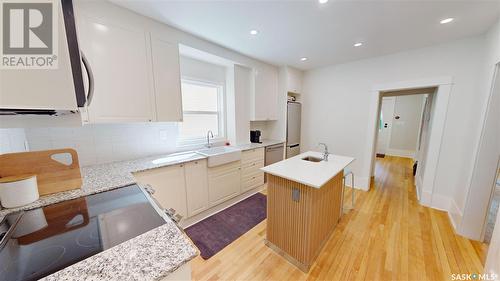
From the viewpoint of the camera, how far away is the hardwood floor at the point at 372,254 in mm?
1561

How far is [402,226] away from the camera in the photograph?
2.21 m

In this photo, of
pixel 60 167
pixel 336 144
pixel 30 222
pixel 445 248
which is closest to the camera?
pixel 30 222

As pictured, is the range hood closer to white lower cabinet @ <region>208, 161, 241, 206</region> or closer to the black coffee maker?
white lower cabinet @ <region>208, 161, 241, 206</region>

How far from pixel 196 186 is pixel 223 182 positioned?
459 millimetres

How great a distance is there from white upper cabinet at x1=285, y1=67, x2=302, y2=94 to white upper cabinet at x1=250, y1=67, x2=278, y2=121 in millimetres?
265

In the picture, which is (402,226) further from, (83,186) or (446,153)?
(83,186)

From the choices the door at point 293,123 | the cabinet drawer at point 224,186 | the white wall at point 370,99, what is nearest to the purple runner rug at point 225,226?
the cabinet drawer at point 224,186

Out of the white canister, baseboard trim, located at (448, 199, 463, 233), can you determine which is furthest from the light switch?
baseboard trim, located at (448, 199, 463, 233)

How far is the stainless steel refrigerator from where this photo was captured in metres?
3.75

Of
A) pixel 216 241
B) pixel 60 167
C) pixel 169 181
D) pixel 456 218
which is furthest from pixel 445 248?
pixel 60 167

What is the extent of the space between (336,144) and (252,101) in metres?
2.03

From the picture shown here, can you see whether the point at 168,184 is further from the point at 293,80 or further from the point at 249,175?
the point at 293,80

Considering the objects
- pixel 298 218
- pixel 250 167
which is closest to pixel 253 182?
pixel 250 167

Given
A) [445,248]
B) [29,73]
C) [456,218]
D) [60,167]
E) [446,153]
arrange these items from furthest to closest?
[446,153], [456,218], [445,248], [60,167], [29,73]
